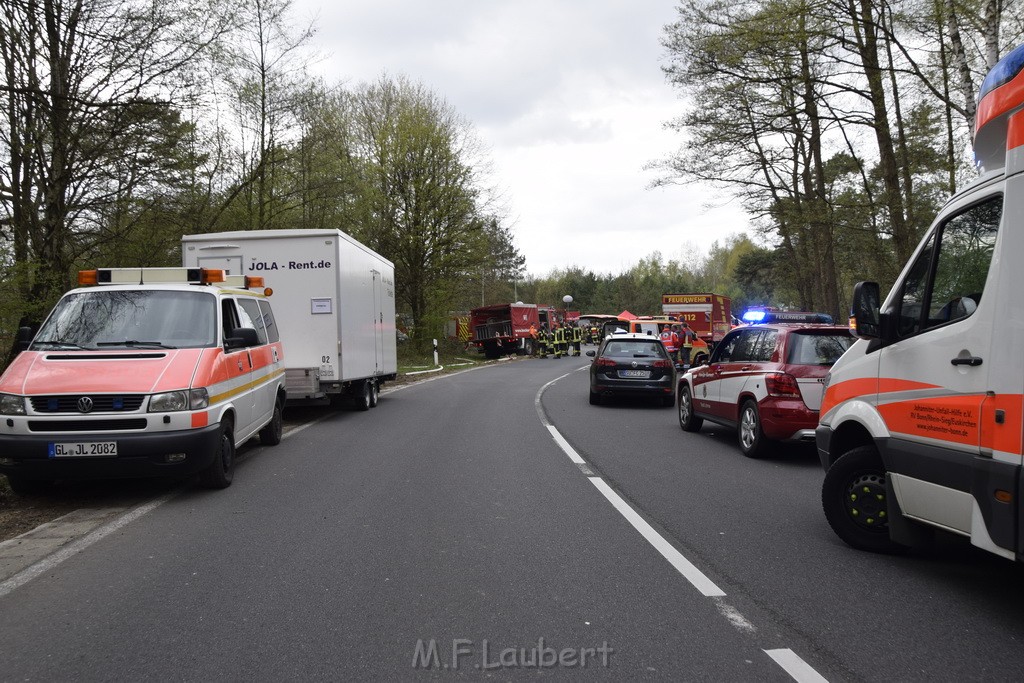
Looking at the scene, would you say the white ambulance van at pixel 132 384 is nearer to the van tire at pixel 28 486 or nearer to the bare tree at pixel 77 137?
the van tire at pixel 28 486

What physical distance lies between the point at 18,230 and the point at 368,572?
985cm

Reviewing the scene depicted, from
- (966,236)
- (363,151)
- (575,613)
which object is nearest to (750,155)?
(363,151)

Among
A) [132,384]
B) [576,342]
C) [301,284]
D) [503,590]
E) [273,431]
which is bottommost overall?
[503,590]

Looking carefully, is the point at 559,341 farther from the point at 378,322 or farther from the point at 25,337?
the point at 25,337

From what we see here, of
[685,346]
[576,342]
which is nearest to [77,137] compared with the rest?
[685,346]

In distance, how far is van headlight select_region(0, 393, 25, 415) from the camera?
6.65 metres

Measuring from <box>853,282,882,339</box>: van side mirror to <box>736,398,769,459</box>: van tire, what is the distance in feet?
14.3

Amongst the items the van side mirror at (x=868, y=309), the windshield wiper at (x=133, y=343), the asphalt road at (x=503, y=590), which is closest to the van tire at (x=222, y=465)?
the asphalt road at (x=503, y=590)

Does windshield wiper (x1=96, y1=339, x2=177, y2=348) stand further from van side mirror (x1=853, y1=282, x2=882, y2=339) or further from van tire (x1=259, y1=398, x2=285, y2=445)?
van side mirror (x1=853, y1=282, x2=882, y2=339)

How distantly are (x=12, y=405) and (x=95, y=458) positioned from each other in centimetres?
89

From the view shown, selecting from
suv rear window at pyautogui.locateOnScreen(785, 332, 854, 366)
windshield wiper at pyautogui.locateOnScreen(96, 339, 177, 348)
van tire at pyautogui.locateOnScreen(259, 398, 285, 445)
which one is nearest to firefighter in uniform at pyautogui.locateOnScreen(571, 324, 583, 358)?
van tire at pyautogui.locateOnScreen(259, 398, 285, 445)

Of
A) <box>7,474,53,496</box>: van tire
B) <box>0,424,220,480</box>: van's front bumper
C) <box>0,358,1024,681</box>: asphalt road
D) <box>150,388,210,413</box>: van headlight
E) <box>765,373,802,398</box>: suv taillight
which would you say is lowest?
<box>0,358,1024,681</box>: asphalt road

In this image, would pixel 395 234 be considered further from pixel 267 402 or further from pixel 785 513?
pixel 785 513

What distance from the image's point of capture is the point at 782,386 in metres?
9.18
